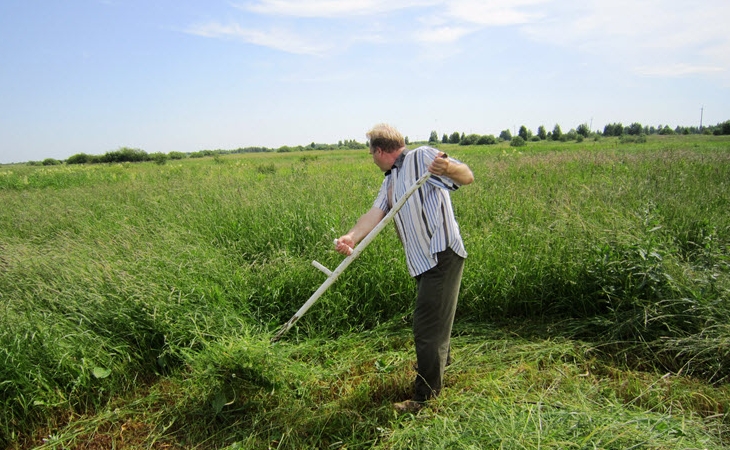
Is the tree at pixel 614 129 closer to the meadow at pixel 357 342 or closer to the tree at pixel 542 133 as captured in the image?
the tree at pixel 542 133

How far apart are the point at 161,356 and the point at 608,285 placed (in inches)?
130

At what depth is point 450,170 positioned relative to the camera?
1.94 meters

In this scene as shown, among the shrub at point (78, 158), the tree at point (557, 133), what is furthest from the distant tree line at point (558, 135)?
the shrub at point (78, 158)

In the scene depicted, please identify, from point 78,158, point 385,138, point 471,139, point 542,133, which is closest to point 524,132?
point 542,133

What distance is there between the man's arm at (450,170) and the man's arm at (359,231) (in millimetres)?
529

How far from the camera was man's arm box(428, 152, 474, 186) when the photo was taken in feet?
6.23

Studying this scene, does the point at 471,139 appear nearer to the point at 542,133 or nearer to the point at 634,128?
the point at 542,133

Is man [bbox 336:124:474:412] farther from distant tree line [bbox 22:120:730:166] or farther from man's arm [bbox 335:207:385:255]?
distant tree line [bbox 22:120:730:166]

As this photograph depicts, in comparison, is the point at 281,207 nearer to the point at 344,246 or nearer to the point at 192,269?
the point at 192,269

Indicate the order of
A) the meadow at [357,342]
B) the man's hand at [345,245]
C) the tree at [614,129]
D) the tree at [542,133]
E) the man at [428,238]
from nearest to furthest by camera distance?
1. the man at [428,238]
2. the meadow at [357,342]
3. the man's hand at [345,245]
4. the tree at [542,133]
5. the tree at [614,129]

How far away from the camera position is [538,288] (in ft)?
10.6

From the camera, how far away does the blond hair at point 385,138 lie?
2.13 m

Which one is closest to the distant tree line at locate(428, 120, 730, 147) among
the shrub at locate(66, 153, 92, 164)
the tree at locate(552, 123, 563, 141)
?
the tree at locate(552, 123, 563, 141)

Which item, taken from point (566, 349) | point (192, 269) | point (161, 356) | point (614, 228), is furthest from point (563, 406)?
point (192, 269)
